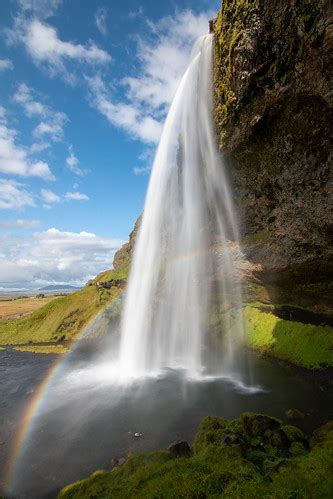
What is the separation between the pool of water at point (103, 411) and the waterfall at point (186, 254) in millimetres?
4571

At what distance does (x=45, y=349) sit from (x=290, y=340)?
2793cm

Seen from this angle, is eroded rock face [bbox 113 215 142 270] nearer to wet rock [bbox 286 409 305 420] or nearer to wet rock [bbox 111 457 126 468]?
wet rock [bbox 286 409 305 420]

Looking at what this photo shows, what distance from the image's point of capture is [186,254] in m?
39.3

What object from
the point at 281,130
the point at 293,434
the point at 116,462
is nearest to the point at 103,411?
the point at 116,462

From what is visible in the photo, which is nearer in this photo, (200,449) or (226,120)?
(200,449)

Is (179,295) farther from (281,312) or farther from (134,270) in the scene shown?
(281,312)

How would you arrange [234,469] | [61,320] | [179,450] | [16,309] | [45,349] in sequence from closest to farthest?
[234,469] → [179,450] → [45,349] → [61,320] → [16,309]

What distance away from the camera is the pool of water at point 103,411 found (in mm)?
14562

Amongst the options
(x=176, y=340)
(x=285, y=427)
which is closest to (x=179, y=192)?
(x=176, y=340)

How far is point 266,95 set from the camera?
22.1 m

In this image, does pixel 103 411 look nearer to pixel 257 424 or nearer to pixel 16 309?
pixel 257 424

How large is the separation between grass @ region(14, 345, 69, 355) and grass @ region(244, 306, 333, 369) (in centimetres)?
2153

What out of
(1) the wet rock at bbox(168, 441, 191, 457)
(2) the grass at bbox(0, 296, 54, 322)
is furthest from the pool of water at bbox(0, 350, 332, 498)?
(2) the grass at bbox(0, 296, 54, 322)

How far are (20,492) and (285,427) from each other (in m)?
11.3
